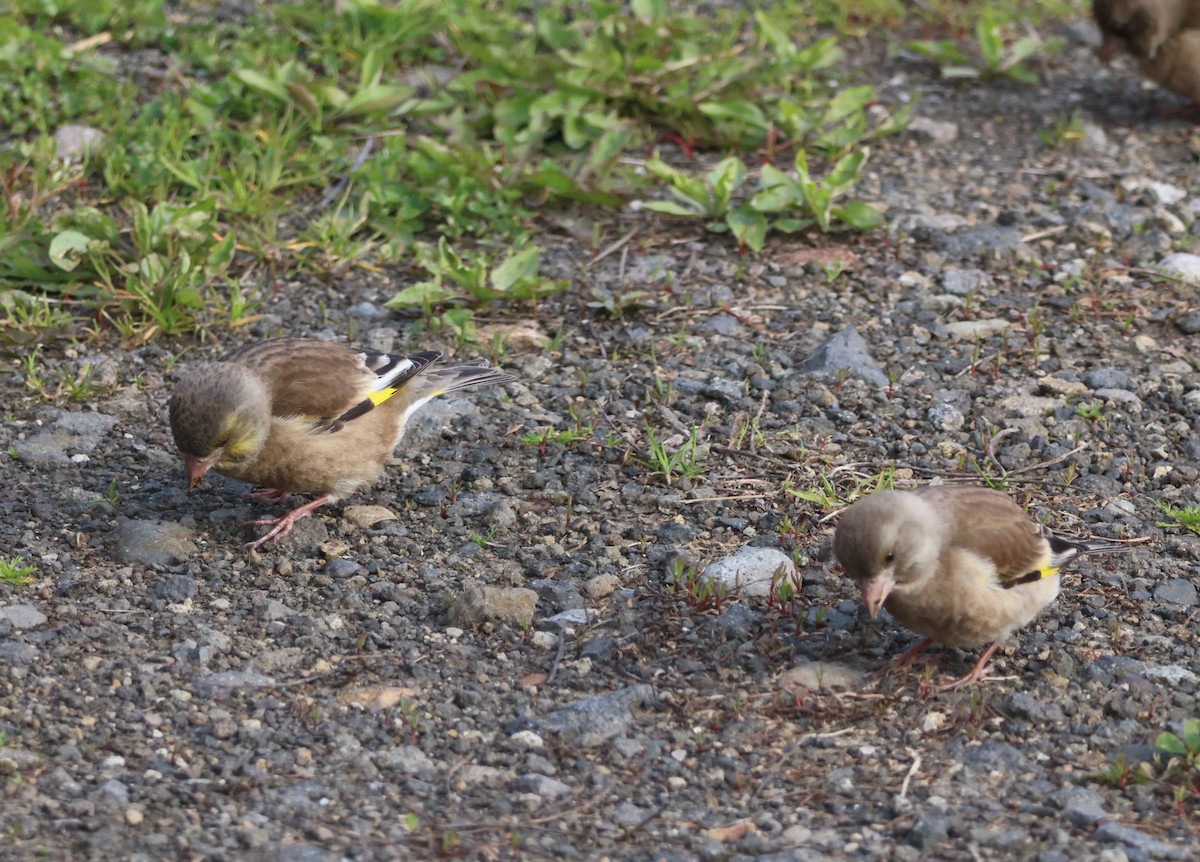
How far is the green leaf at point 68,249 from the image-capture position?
23.5 ft

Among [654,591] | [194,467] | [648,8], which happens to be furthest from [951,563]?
[648,8]

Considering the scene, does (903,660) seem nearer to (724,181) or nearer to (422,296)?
(422,296)

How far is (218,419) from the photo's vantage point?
5449mm

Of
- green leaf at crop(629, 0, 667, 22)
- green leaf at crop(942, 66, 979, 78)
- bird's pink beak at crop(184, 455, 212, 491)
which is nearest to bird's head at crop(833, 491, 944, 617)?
bird's pink beak at crop(184, 455, 212, 491)

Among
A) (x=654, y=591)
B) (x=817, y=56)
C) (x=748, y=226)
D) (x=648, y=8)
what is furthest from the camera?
(x=648, y=8)

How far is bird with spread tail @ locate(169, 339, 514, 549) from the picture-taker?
5527 mm

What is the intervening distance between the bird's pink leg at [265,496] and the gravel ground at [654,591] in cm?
14

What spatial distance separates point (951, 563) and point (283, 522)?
8.32ft

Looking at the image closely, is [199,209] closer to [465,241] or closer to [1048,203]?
[465,241]

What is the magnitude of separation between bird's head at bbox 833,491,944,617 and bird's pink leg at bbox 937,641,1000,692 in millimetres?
342

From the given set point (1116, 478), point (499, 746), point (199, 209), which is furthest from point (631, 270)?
point (499, 746)

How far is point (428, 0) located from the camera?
9.73 meters

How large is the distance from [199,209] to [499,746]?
3922 mm

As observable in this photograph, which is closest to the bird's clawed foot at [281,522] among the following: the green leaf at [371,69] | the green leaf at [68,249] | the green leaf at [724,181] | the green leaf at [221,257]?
the green leaf at [221,257]
